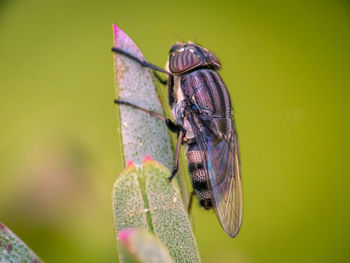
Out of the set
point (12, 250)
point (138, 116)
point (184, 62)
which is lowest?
point (12, 250)

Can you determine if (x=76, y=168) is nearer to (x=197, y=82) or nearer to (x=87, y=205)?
(x=87, y=205)

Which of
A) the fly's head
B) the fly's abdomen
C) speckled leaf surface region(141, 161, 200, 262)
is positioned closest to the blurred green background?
the fly's abdomen

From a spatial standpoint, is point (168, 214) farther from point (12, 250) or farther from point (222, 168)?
point (222, 168)

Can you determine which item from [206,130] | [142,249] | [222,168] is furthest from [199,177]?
[142,249]

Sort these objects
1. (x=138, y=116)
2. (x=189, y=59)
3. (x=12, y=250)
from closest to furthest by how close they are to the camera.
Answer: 1. (x=12, y=250)
2. (x=138, y=116)
3. (x=189, y=59)

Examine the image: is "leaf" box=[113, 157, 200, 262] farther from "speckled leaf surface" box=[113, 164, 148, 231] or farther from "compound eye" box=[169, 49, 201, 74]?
"compound eye" box=[169, 49, 201, 74]

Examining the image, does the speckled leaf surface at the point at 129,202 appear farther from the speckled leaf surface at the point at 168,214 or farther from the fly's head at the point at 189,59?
the fly's head at the point at 189,59
